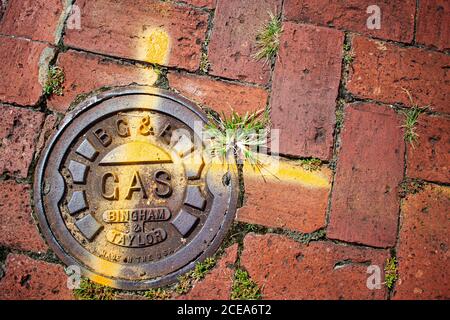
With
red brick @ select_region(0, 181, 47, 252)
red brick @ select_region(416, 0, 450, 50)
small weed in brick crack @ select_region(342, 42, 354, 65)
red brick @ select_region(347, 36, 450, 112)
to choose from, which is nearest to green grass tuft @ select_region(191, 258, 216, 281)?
red brick @ select_region(0, 181, 47, 252)

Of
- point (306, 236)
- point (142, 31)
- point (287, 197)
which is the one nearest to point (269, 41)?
point (142, 31)

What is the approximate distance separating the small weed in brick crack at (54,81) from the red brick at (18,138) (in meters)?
0.14

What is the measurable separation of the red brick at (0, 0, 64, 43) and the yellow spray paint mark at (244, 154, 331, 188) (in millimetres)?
1374

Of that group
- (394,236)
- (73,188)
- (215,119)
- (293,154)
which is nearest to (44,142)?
(73,188)

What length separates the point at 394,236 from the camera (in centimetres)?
219

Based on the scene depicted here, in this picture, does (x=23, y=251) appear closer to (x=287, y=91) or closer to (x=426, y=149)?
(x=287, y=91)

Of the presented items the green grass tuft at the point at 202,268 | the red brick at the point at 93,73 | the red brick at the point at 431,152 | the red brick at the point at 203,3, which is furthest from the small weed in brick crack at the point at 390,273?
the red brick at the point at 203,3

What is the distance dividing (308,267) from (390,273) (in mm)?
432

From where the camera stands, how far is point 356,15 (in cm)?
245

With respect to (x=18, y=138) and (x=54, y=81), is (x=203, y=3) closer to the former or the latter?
(x=54, y=81)

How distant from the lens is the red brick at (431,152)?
227 centimetres

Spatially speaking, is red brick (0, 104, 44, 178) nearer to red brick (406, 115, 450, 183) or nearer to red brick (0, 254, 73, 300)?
red brick (0, 254, 73, 300)

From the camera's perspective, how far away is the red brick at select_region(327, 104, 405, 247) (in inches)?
86.4

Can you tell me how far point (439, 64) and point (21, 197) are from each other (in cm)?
246
